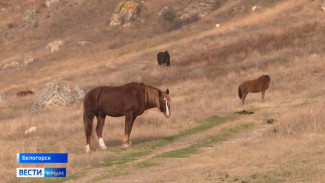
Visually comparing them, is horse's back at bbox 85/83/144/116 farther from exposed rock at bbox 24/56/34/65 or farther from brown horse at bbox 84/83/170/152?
exposed rock at bbox 24/56/34/65

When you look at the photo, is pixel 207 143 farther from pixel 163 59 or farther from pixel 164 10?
pixel 164 10

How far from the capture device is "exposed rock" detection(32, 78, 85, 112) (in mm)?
33969

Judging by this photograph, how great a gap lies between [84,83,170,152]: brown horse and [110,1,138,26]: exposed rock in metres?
67.2

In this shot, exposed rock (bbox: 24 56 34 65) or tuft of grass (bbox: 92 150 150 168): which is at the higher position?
exposed rock (bbox: 24 56 34 65)

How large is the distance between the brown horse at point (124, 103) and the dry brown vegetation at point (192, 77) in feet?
2.98

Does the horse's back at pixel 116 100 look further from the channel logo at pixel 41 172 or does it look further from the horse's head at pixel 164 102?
the channel logo at pixel 41 172

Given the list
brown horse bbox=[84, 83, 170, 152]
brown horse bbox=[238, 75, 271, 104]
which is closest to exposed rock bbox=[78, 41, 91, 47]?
brown horse bbox=[238, 75, 271, 104]

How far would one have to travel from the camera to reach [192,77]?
41531 millimetres

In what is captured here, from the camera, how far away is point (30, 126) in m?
25.5

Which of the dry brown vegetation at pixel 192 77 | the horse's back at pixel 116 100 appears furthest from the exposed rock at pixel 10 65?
the horse's back at pixel 116 100

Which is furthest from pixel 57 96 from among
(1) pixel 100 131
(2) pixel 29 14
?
(2) pixel 29 14

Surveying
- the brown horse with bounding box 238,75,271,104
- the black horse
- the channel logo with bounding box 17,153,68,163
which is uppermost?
the black horse

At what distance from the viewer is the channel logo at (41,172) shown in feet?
44.7

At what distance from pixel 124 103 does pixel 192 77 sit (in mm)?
24040
